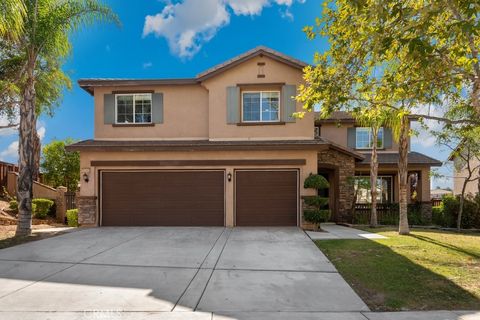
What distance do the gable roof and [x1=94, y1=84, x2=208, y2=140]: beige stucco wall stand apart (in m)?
0.26

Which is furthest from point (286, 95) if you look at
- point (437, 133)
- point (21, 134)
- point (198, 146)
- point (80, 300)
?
point (80, 300)

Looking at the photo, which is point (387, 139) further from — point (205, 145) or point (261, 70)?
point (205, 145)

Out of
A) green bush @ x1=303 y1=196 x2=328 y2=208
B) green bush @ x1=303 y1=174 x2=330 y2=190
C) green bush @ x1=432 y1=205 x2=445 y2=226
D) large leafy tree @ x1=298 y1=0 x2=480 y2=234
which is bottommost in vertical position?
green bush @ x1=432 y1=205 x2=445 y2=226

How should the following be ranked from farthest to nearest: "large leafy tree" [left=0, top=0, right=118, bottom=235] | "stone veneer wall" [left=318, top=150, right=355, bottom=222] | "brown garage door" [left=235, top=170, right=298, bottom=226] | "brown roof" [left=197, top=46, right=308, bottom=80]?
"stone veneer wall" [left=318, top=150, right=355, bottom=222], "brown roof" [left=197, top=46, right=308, bottom=80], "brown garage door" [left=235, top=170, right=298, bottom=226], "large leafy tree" [left=0, top=0, right=118, bottom=235]

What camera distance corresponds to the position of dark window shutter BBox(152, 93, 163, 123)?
14.7 metres

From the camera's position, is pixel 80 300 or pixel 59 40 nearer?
pixel 80 300

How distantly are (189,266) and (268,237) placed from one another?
4.26 metres

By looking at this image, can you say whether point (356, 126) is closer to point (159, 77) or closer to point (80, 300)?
point (159, 77)

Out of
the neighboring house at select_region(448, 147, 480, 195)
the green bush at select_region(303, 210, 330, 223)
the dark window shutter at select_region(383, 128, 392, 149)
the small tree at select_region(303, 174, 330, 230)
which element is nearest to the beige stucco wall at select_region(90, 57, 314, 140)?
the small tree at select_region(303, 174, 330, 230)

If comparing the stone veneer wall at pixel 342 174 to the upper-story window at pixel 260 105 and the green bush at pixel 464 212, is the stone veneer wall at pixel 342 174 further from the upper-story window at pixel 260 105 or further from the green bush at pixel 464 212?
the green bush at pixel 464 212

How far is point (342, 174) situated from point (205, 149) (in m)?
7.04

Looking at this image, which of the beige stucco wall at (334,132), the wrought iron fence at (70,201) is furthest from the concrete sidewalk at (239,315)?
the beige stucco wall at (334,132)

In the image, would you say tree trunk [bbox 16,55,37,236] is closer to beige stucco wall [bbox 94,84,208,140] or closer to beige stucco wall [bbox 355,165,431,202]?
beige stucco wall [bbox 94,84,208,140]

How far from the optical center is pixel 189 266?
23.7 ft
